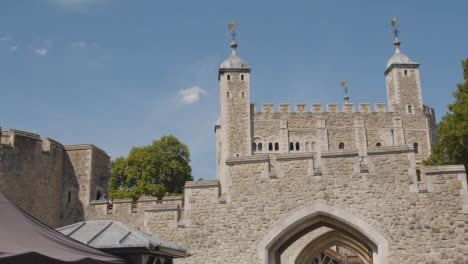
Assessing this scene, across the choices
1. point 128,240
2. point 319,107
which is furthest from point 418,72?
point 128,240

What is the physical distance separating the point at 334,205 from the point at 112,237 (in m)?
5.59

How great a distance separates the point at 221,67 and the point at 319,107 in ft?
28.6

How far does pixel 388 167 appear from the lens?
38.3 feet

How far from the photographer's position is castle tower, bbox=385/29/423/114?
1700 inches

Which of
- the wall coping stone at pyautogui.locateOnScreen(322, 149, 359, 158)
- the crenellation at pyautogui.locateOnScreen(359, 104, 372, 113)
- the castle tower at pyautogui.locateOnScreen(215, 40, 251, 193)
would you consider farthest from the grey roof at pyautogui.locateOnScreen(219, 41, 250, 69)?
the wall coping stone at pyautogui.locateOnScreen(322, 149, 359, 158)

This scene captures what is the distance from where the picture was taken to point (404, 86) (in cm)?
4356

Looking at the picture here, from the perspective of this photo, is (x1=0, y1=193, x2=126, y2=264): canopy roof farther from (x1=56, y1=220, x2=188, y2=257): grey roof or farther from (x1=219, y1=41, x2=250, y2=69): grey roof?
(x1=219, y1=41, x2=250, y2=69): grey roof

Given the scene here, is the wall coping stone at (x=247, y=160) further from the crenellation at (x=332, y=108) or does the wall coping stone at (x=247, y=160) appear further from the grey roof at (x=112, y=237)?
the crenellation at (x=332, y=108)

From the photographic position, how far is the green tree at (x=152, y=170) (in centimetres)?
3556

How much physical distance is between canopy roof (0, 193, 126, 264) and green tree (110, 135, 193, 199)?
28349mm

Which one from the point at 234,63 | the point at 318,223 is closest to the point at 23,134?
the point at 318,223

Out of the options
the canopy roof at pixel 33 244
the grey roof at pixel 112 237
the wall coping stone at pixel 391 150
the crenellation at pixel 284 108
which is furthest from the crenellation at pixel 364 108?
the canopy roof at pixel 33 244

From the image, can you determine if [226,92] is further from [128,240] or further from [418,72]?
[128,240]

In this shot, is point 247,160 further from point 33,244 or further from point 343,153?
point 33,244
